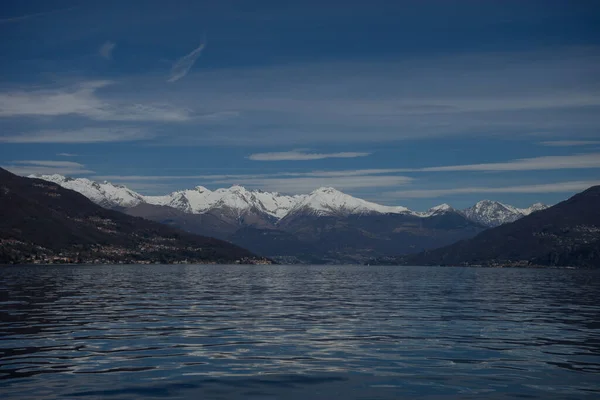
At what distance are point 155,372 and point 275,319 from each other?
27.2m

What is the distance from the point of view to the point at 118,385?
2992 cm

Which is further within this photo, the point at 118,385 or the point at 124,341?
the point at 124,341

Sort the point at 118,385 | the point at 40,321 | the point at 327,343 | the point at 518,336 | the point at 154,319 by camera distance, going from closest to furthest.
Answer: the point at 118,385 < the point at 327,343 < the point at 518,336 < the point at 40,321 < the point at 154,319

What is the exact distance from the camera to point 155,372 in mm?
33156

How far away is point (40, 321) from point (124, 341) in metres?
14.4

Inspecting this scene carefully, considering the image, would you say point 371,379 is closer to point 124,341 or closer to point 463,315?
point 124,341

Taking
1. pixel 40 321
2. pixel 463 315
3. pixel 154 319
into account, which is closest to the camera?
pixel 40 321

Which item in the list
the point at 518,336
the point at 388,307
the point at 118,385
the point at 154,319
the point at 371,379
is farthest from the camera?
the point at 388,307

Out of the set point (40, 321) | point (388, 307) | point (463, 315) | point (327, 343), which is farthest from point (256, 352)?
point (388, 307)

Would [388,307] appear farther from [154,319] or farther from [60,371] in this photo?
[60,371]

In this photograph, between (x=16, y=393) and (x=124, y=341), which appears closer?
(x=16, y=393)

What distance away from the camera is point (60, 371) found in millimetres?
32750

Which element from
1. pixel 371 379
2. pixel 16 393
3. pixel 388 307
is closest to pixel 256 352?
pixel 371 379

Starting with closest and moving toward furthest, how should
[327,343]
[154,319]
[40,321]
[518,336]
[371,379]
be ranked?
[371,379] < [327,343] < [518,336] < [40,321] < [154,319]
